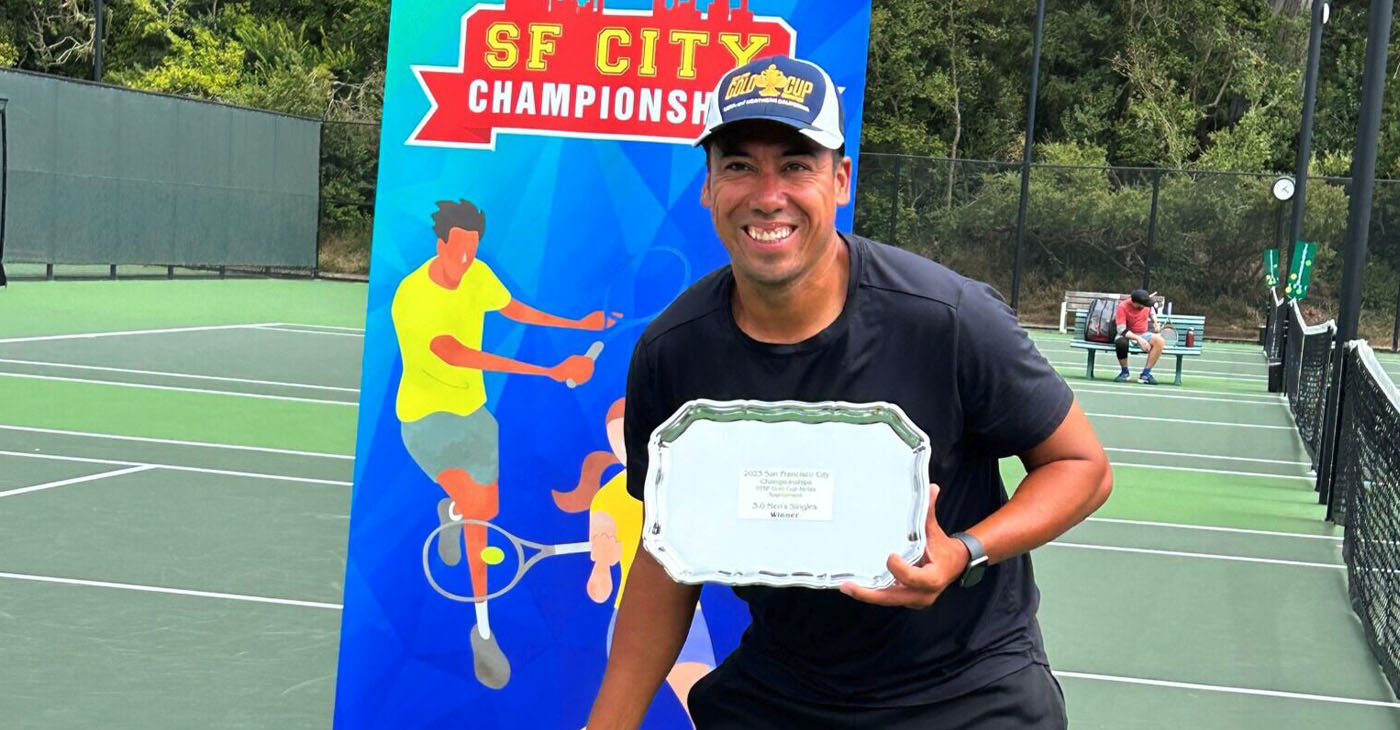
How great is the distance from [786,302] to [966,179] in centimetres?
3269

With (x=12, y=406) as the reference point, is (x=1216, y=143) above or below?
above

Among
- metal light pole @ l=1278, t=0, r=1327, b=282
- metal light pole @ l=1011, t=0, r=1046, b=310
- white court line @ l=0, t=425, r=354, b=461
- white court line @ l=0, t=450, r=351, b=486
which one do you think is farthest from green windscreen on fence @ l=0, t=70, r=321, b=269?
metal light pole @ l=1278, t=0, r=1327, b=282

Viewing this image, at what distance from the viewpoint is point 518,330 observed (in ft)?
15.0

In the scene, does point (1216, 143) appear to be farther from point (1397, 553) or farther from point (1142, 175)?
point (1397, 553)

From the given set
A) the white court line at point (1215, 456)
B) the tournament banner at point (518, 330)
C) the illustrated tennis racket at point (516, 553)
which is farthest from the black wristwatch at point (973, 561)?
the white court line at point (1215, 456)

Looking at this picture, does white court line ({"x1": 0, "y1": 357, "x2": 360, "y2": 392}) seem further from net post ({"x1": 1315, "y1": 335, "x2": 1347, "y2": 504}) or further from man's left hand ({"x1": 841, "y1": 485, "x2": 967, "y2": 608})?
man's left hand ({"x1": 841, "y1": 485, "x2": 967, "y2": 608})

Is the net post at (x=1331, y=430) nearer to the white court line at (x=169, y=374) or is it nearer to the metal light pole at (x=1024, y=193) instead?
the white court line at (x=169, y=374)

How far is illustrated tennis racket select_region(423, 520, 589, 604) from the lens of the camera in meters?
4.61

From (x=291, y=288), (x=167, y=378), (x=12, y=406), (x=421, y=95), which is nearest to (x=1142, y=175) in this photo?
(x=291, y=288)

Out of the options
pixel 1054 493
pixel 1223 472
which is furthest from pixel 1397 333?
pixel 1054 493

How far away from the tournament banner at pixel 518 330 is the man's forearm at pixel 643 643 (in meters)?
1.31

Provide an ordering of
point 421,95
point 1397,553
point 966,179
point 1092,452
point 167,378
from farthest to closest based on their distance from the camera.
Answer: point 966,179 → point 167,378 → point 1397,553 → point 421,95 → point 1092,452

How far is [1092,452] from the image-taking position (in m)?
2.98

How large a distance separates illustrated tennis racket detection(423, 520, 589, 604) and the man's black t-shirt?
155 centimetres
